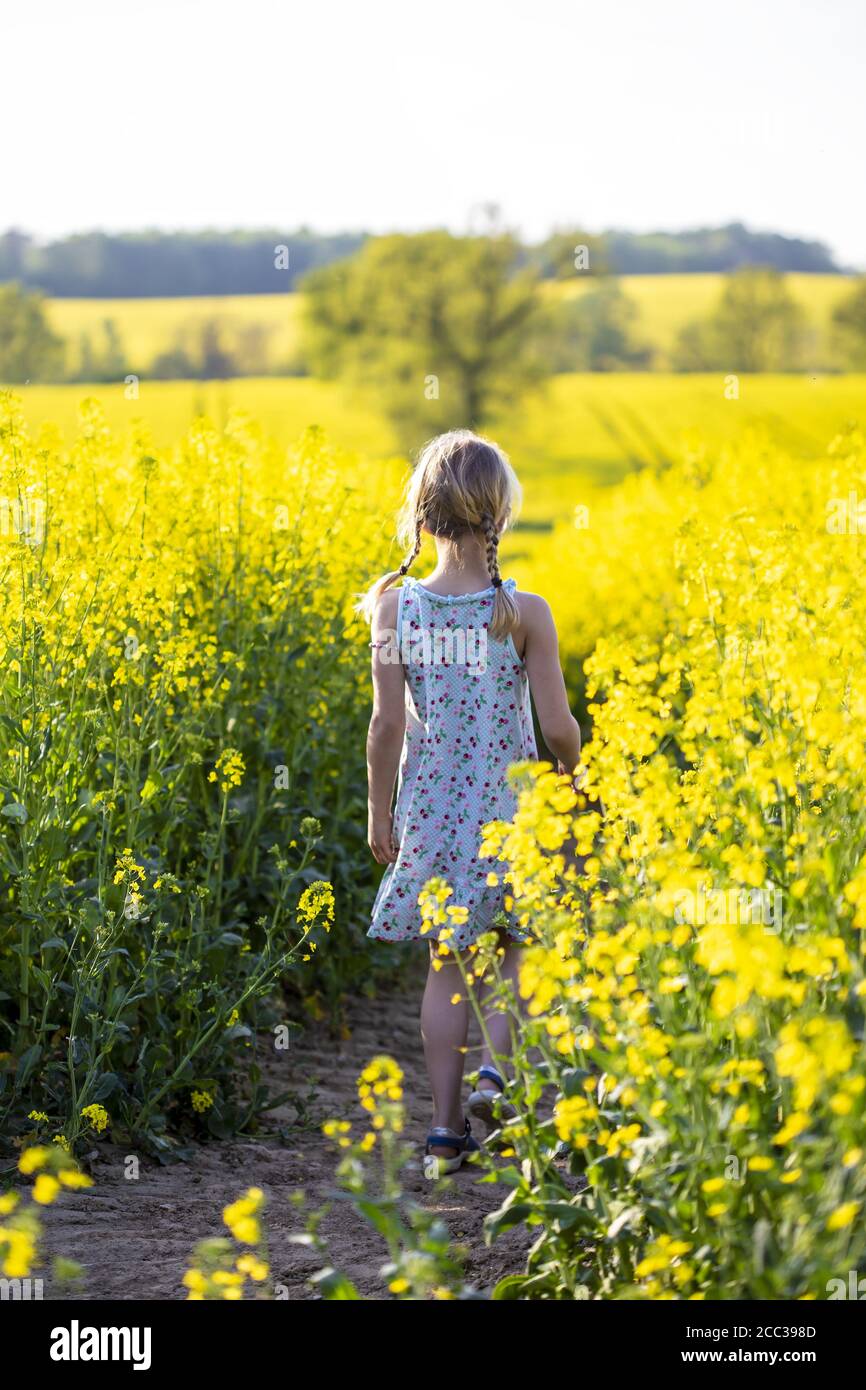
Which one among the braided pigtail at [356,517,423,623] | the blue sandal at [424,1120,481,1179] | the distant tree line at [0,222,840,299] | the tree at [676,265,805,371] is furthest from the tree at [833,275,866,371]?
the blue sandal at [424,1120,481,1179]

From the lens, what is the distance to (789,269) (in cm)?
4619

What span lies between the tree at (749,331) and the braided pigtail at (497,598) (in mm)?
40051

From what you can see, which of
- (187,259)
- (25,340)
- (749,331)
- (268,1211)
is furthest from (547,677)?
(187,259)

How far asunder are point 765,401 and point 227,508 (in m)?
31.8

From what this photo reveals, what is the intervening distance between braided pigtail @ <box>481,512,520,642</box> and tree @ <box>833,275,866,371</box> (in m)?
37.8

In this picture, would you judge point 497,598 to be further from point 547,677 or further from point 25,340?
point 25,340

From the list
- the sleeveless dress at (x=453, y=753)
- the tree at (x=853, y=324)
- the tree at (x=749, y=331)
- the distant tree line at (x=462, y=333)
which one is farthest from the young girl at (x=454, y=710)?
the tree at (x=749, y=331)

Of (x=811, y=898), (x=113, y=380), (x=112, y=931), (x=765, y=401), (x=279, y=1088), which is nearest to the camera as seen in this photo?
(x=811, y=898)

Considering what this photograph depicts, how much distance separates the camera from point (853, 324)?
1615 inches

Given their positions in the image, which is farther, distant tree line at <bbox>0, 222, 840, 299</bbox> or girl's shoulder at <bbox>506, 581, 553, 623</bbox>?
distant tree line at <bbox>0, 222, 840, 299</bbox>

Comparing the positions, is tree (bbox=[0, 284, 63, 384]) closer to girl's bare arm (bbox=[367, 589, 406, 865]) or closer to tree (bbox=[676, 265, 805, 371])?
tree (bbox=[676, 265, 805, 371])

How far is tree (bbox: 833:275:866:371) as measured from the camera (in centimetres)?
3988
